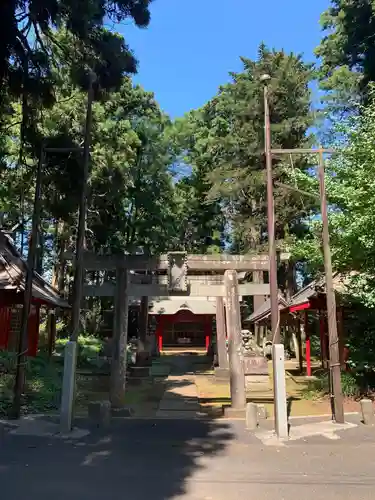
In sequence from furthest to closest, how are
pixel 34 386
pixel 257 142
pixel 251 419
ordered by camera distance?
pixel 257 142 < pixel 34 386 < pixel 251 419

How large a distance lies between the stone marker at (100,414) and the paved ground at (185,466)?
43 centimetres

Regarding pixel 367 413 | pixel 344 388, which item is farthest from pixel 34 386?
pixel 367 413

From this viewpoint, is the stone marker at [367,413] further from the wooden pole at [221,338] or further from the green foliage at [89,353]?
the green foliage at [89,353]

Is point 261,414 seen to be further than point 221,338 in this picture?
No

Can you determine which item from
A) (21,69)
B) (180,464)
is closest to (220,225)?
(21,69)

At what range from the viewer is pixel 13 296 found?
1606cm

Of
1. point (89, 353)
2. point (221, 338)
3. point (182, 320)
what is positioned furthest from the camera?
point (182, 320)

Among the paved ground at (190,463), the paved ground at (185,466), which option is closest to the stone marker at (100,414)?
the paved ground at (190,463)

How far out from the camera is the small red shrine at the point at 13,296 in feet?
45.3

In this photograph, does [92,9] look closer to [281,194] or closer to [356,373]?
[356,373]

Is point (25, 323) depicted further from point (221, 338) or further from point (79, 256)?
point (221, 338)

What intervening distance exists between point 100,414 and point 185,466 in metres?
3.39

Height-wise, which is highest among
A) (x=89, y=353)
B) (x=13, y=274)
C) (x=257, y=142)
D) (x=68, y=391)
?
(x=257, y=142)

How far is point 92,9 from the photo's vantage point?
9.45 m
